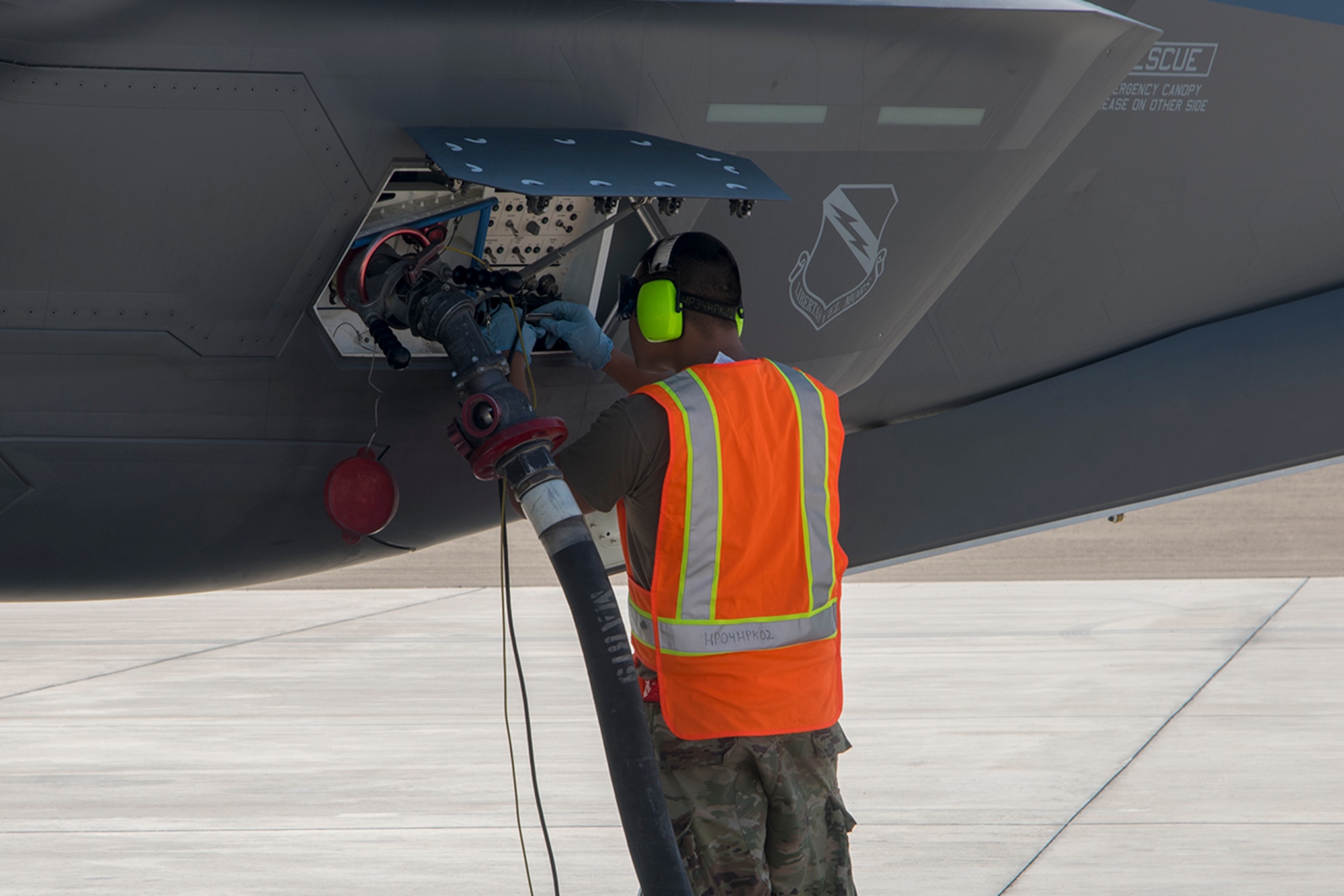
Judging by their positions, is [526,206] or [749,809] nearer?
[749,809]

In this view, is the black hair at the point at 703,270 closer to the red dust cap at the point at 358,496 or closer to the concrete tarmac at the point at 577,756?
the red dust cap at the point at 358,496

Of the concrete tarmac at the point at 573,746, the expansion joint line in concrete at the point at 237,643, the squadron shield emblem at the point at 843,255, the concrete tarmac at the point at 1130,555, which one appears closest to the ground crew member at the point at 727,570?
the squadron shield emblem at the point at 843,255

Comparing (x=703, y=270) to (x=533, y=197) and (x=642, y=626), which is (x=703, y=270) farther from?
(x=642, y=626)

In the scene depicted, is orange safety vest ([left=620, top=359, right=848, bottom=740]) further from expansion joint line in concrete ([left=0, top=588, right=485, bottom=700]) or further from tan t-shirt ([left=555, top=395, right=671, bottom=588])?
expansion joint line in concrete ([left=0, top=588, right=485, bottom=700])

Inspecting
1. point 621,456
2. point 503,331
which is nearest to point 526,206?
point 503,331

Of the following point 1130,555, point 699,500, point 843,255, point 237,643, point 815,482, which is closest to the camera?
point 699,500

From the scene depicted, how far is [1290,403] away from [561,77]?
3.04 m

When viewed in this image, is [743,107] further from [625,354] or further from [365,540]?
[365,540]

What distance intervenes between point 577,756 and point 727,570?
5372mm

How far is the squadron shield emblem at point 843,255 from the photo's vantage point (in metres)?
4.02

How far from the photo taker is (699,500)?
3189mm

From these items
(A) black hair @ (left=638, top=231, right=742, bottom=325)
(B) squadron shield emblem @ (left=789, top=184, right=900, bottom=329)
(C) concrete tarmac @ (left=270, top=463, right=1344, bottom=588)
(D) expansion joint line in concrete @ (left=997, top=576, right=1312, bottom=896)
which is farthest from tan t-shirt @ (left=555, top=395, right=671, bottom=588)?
(C) concrete tarmac @ (left=270, top=463, right=1344, bottom=588)

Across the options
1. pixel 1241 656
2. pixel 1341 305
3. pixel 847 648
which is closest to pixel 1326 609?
pixel 1241 656

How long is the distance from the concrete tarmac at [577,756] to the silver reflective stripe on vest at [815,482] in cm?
288
